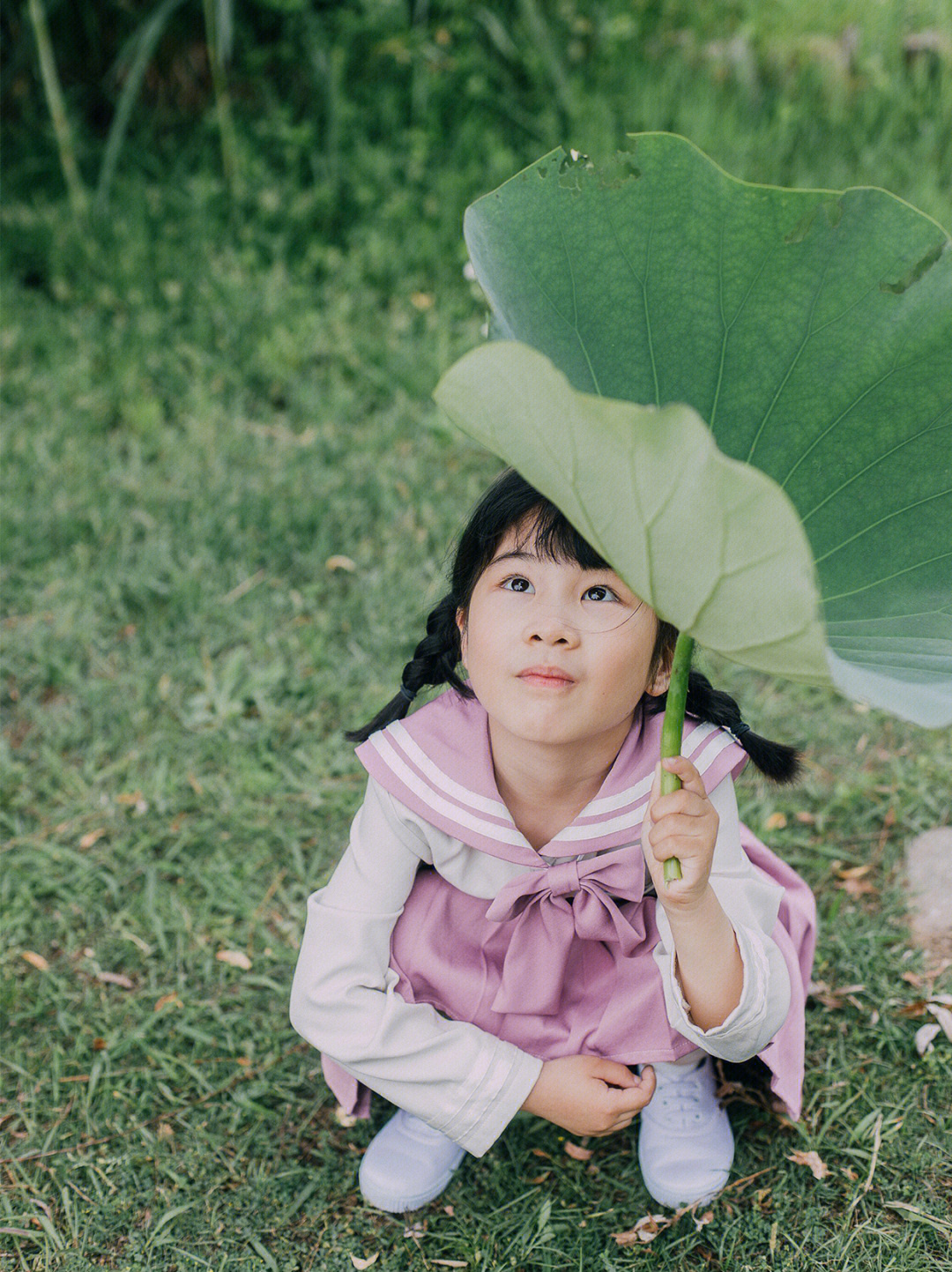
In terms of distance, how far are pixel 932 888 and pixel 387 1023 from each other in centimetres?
111

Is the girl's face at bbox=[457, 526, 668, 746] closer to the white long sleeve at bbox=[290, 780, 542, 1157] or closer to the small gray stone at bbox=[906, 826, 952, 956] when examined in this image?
the white long sleeve at bbox=[290, 780, 542, 1157]

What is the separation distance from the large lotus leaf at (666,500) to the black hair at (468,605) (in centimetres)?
37

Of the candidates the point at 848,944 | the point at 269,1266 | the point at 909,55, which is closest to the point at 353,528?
the point at 848,944

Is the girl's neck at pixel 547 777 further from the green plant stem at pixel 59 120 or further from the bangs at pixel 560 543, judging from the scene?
the green plant stem at pixel 59 120

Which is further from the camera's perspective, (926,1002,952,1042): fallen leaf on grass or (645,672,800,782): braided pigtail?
(926,1002,952,1042): fallen leaf on grass

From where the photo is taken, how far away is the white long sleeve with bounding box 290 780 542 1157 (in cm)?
158

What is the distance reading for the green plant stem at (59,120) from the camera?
376 centimetres

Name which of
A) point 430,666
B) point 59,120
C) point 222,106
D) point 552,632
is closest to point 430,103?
point 222,106

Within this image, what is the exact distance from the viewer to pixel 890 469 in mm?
1272

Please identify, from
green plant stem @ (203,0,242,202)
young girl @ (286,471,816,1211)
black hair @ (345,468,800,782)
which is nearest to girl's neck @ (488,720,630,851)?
young girl @ (286,471,816,1211)

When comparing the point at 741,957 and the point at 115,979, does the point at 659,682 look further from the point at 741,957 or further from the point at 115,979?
the point at 115,979

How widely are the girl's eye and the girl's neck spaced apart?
203 millimetres

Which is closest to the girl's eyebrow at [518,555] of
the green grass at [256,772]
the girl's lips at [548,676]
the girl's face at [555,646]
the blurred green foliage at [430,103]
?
the girl's face at [555,646]

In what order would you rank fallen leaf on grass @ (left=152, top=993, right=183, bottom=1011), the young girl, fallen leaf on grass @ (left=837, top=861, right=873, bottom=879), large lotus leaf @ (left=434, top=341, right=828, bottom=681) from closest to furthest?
large lotus leaf @ (left=434, top=341, right=828, bottom=681)
the young girl
fallen leaf on grass @ (left=152, top=993, right=183, bottom=1011)
fallen leaf on grass @ (left=837, top=861, right=873, bottom=879)
